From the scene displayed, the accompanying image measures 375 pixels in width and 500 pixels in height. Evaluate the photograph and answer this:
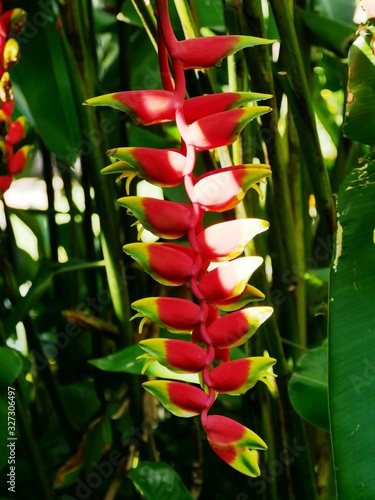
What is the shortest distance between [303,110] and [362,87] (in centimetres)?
5

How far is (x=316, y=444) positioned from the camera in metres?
0.69

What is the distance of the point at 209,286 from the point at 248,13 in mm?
219

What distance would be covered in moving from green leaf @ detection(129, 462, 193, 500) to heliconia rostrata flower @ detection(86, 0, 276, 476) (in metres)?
0.31

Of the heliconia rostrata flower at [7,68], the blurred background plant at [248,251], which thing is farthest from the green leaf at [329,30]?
the heliconia rostrata flower at [7,68]

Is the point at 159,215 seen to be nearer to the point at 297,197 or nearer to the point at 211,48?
the point at 211,48

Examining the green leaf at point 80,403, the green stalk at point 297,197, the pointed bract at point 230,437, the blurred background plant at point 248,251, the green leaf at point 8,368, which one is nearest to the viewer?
the pointed bract at point 230,437

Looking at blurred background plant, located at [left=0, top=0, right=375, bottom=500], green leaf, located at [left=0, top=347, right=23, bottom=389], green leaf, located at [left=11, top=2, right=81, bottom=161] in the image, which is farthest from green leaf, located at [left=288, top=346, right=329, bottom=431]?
green leaf, located at [left=11, top=2, right=81, bottom=161]

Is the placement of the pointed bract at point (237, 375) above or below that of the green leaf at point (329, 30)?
below

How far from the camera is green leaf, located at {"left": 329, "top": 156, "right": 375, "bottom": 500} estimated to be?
37cm

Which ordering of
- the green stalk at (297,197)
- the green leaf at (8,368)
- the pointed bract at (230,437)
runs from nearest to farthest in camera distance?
the pointed bract at (230,437)
the green leaf at (8,368)
the green stalk at (297,197)

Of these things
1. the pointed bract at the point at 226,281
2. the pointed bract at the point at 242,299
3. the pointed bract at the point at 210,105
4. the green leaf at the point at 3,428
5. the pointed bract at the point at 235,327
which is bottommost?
the green leaf at the point at 3,428

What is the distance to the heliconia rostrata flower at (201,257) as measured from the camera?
0.93 feet

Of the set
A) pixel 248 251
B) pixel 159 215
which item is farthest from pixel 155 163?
pixel 248 251

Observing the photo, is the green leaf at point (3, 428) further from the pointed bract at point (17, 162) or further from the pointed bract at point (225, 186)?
the pointed bract at point (225, 186)
